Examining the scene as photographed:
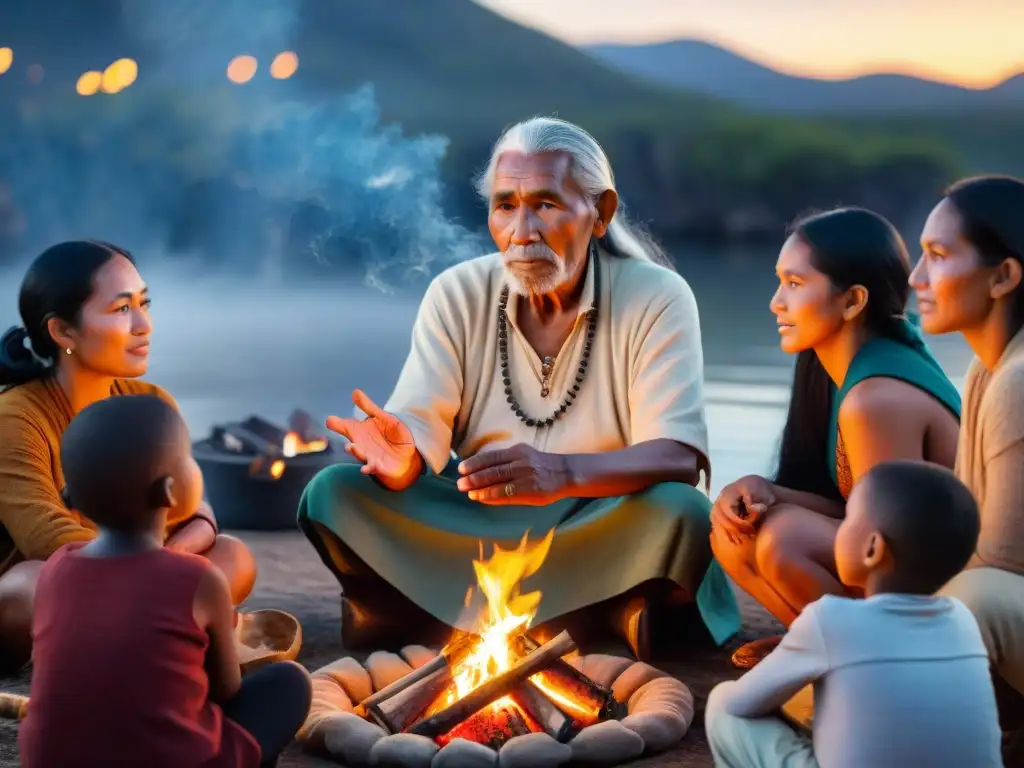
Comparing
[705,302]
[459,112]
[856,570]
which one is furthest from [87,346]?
[705,302]

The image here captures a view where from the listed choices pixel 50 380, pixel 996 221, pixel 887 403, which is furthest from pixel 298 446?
pixel 996 221

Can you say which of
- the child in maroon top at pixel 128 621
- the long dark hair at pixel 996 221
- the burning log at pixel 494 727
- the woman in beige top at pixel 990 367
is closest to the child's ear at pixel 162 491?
the child in maroon top at pixel 128 621

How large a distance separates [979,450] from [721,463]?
4.35m

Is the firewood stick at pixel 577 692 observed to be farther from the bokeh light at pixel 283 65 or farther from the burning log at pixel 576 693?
the bokeh light at pixel 283 65

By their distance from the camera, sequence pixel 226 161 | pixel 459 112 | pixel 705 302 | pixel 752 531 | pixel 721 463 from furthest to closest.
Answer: pixel 705 302
pixel 459 112
pixel 226 161
pixel 721 463
pixel 752 531

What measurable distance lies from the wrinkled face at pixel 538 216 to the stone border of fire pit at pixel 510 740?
129cm

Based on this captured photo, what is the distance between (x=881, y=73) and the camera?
970 centimetres

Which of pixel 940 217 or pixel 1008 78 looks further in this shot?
pixel 1008 78

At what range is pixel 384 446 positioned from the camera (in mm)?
4242

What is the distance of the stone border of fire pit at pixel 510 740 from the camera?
10.6 feet

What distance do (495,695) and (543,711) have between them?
13cm

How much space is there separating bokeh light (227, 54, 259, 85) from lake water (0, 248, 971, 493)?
1549mm

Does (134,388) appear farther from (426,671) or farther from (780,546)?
(780,546)

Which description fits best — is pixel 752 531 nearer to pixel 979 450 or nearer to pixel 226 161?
pixel 979 450
